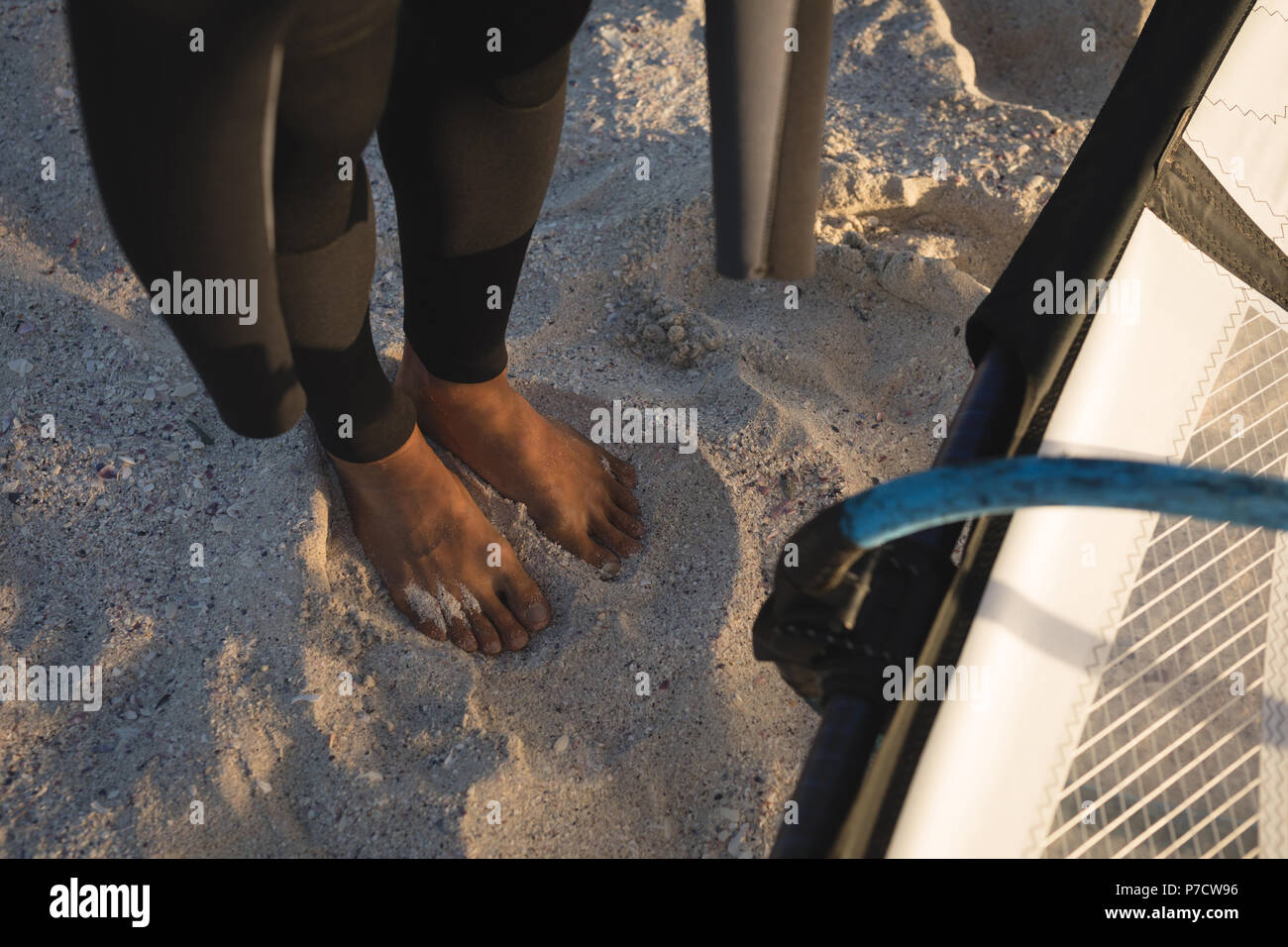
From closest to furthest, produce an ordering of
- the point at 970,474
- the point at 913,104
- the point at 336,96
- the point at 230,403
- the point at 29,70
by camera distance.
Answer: the point at 970,474 → the point at 336,96 → the point at 230,403 → the point at 29,70 → the point at 913,104

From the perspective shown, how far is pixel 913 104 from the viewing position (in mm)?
2254

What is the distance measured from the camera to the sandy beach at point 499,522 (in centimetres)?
118

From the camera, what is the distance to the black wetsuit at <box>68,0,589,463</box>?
0.68m

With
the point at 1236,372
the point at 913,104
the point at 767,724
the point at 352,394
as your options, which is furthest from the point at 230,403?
the point at 913,104

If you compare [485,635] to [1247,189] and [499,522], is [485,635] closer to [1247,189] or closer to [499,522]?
[499,522]

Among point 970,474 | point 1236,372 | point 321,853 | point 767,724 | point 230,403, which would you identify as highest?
point 970,474

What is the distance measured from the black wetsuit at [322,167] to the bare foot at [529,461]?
0.26ft

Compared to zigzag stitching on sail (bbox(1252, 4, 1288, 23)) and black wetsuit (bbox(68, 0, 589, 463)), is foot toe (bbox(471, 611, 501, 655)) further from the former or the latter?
zigzag stitching on sail (bbox(1252, 4, 1288, 23))

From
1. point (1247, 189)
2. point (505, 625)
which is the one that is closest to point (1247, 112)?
point (1247, 189)

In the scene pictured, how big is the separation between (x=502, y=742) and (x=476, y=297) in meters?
0.59

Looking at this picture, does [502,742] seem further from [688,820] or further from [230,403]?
[230,403]

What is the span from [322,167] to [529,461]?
65 centimetres

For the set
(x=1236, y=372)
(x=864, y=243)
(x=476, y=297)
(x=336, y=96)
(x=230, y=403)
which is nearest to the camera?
(x=336, y=96)

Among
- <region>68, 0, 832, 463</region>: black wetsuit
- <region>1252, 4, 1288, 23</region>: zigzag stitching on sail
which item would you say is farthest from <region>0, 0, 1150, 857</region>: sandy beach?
<region>1252, 4, 1288, 23</region>: zigzag stitching on sail
